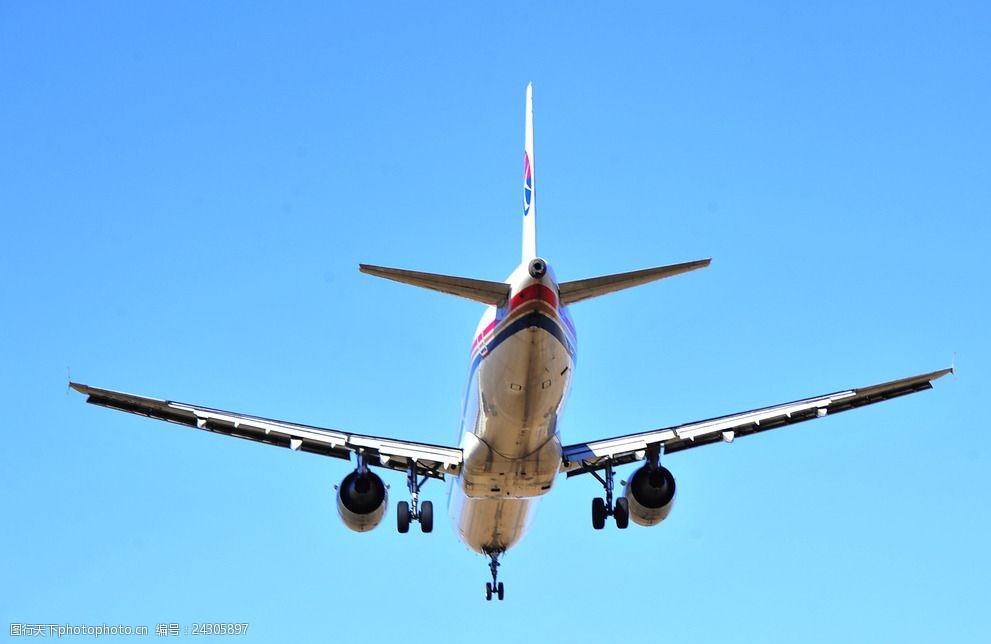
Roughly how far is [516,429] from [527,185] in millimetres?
7684

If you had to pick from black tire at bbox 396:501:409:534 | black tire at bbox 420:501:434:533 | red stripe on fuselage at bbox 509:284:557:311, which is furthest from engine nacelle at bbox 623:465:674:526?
red stripe on fuselage at bbox 509:284:557:311

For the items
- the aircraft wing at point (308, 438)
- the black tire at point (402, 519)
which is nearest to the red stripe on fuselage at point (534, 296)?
the aircraft wing at point (308, 438)

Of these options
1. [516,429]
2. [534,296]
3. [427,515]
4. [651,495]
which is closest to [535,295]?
[534,296]

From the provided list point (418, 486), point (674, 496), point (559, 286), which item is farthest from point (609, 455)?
point (559, 286)

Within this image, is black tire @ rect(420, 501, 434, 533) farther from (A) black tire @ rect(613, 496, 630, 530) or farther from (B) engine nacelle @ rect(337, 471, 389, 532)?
(A) black tire @ rect(613, 496, 630, 530)

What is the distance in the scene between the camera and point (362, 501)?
1446 inches

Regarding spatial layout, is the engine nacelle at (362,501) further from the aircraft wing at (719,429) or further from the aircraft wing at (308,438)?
the aircraft wing at (719,429)

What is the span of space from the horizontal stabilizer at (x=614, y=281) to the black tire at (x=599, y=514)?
8.35 meters

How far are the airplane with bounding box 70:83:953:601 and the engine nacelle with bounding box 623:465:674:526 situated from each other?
1.1 inches

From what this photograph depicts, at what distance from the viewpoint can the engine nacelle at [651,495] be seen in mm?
37625

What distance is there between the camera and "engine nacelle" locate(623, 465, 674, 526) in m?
37.6

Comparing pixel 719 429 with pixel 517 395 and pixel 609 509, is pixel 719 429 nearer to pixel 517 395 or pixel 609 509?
pixel 609 509

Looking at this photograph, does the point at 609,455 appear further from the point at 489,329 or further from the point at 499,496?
the point at 489,329

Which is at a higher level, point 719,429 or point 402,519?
point 719,429
